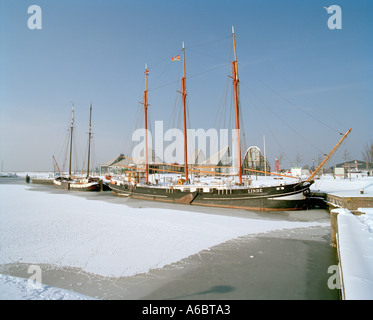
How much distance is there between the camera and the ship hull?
70.5 ft

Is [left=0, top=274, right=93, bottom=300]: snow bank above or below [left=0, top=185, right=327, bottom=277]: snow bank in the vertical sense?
above

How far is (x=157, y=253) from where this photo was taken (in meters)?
9.48

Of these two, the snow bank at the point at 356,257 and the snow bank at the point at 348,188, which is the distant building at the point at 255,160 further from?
the snow bank at the point at 356,257

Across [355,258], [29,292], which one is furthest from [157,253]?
[355,258]

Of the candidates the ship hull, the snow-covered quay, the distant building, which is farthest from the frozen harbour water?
the distant building

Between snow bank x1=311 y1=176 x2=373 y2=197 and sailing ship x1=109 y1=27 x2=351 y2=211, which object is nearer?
sailing ship x1=109 y1=27 x2=351 y2=211

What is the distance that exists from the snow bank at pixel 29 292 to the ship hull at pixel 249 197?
18868 mm

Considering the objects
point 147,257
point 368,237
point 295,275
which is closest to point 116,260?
point 147,257

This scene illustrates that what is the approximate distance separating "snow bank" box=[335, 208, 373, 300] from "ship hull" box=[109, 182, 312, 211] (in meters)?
12.0

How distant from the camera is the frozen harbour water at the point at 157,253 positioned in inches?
267

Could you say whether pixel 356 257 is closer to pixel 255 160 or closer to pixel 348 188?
pixel 348 188

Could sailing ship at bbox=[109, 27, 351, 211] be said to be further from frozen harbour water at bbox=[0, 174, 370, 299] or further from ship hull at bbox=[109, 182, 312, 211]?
frozen harbour water at bbox=[0, 174, 370, 299]
